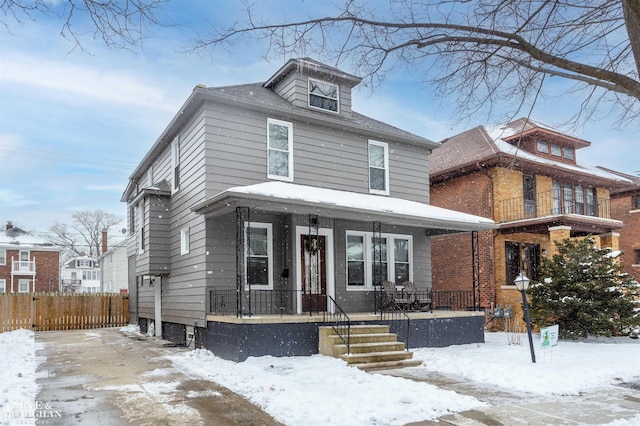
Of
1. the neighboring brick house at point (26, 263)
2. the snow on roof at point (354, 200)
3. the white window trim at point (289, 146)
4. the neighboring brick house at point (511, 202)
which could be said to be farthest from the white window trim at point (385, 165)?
the neighboring brick house at point (26, 263)

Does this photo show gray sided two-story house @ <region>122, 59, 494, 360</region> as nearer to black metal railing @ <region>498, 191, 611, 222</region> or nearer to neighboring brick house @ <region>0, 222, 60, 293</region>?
black metal railing @ <region>498, 191, 611, 222</region>

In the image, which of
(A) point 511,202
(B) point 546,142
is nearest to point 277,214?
(A) point 511,202

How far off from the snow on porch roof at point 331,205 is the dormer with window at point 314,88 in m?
2.59

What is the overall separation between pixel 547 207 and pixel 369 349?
42.2 feet

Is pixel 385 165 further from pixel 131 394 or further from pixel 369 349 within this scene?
pixel 131 394

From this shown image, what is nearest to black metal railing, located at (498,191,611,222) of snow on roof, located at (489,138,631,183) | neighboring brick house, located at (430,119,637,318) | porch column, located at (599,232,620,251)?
neighboring brick house, located at (430,119,637,318)

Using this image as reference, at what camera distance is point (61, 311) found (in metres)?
19.2

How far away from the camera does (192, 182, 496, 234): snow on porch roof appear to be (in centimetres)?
1033

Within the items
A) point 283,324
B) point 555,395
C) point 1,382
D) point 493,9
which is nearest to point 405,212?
point 283,324

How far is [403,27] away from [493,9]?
3.39 feet

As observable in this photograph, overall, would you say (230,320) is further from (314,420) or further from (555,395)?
(555,395)

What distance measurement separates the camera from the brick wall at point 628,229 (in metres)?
24.6

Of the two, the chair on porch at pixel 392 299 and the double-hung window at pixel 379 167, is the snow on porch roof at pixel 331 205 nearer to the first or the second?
the double-hung window at pixel 379 167

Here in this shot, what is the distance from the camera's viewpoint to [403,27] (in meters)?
5.47
